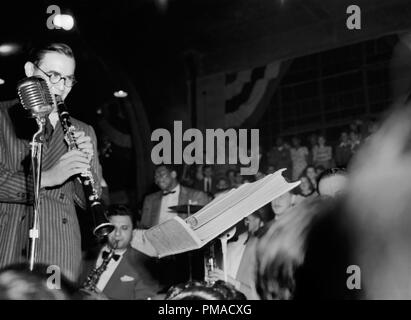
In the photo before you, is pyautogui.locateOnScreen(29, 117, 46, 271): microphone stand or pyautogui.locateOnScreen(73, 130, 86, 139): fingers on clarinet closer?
pyautogui.locateOnScreen(29, 117, 46, 271): microphone stand

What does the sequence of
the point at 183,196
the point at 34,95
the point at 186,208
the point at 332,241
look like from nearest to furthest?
1. the point at 34,95
2. the point at 332,241
3. the point at 186,208
4. the point at 183,196

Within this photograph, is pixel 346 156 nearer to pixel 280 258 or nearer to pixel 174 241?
pixel 280 258

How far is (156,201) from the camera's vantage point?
15.1ft

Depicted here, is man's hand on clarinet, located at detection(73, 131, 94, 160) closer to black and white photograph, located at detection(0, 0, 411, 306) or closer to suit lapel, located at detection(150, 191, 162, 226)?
black and white photograph, located at detection(0, 0, 411, 306)

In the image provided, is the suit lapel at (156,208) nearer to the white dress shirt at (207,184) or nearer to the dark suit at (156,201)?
the dark suit at (156,201)

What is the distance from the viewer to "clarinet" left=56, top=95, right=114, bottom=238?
5.97 ft

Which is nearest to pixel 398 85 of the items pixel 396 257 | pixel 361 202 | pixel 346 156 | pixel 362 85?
pixel 362 85

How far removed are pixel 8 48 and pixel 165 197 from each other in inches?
76.3

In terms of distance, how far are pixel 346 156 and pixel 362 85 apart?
1145 millimetres

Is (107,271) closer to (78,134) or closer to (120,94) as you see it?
(78,134)

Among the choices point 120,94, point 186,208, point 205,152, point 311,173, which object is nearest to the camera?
point 186,208

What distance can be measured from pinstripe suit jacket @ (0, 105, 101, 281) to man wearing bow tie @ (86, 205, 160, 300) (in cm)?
115

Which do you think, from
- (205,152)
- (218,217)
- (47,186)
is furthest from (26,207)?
(205,152)

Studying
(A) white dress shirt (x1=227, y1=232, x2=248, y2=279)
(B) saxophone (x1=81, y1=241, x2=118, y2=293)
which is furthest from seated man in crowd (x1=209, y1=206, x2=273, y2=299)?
(B) saxophone (x1=81, y1=241, x2=118, y2=293)
